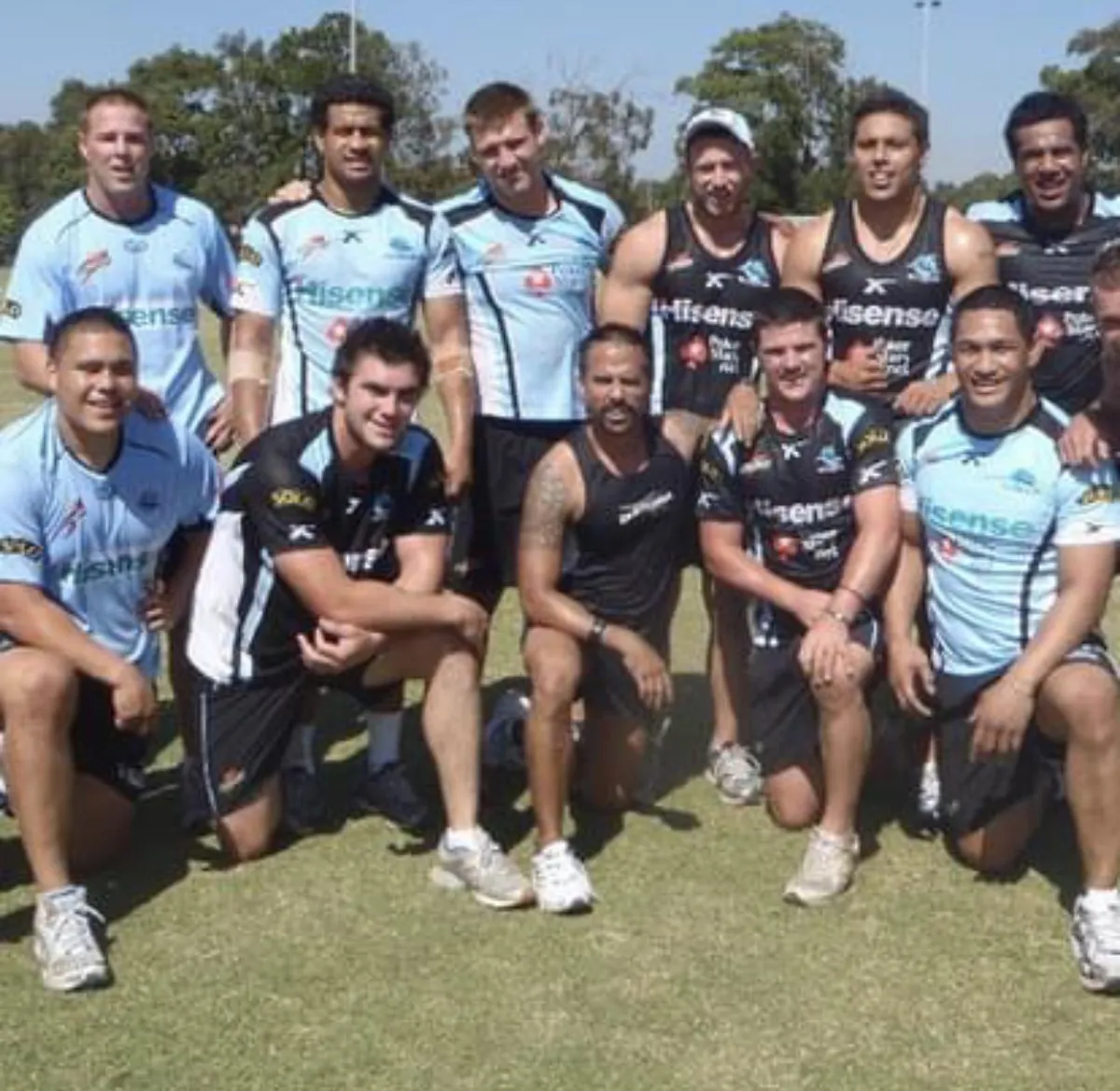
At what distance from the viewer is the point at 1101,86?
66750 millimetres

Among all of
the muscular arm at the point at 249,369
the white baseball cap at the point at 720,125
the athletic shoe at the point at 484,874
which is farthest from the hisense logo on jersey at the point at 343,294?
the athletic shoe at the point at 484,874

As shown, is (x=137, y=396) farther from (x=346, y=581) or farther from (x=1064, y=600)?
(x=1064, y=600)

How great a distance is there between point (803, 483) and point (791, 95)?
67868 mm

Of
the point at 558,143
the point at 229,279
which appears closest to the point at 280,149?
the point at 558,143

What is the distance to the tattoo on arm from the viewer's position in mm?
5227

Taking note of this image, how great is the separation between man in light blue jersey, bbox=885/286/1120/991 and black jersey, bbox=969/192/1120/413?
94 cm

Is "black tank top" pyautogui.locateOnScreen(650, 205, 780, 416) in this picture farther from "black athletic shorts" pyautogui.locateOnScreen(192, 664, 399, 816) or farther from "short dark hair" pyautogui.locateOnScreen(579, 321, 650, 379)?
"black athletic shorts" pyautogui.locateOnScreen(192, 664, 399, 816)

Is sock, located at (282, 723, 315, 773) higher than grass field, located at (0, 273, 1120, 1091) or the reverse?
higher

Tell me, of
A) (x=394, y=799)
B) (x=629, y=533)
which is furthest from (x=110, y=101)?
(x=394, y=799)

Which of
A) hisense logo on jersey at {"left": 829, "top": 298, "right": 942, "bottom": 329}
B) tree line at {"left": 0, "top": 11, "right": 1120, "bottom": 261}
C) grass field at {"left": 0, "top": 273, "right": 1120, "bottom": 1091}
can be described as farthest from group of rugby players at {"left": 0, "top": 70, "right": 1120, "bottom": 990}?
tree line at {"left": 0, "top": 11, "right": 1120, "bottom": 261}

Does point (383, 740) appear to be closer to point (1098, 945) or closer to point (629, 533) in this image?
point (629, 533)

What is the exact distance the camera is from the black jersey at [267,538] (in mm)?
4957

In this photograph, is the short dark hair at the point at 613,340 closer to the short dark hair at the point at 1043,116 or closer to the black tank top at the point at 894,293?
the black tank top at the point at 894,293

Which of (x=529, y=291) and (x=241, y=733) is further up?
(x=529, y=291)
